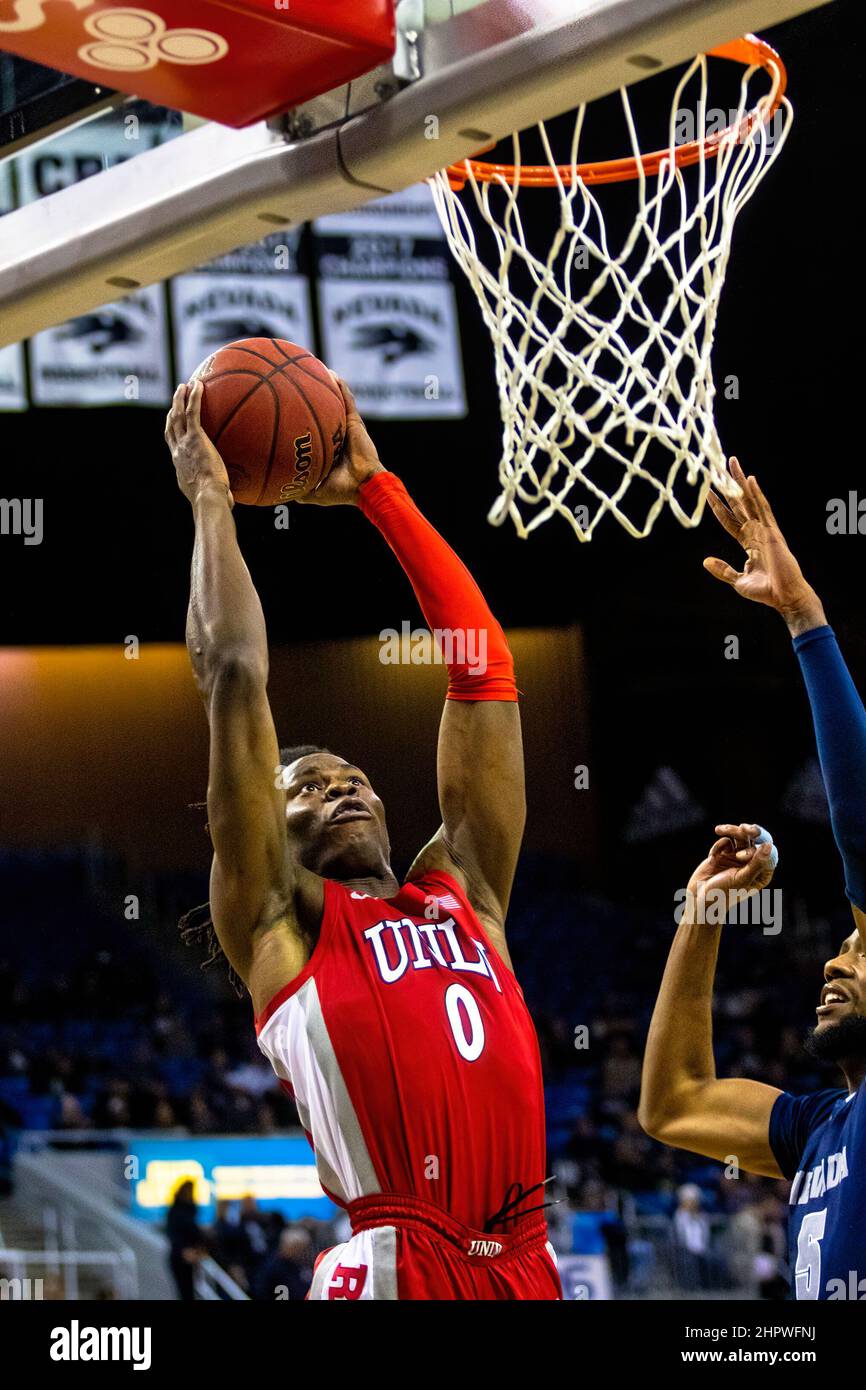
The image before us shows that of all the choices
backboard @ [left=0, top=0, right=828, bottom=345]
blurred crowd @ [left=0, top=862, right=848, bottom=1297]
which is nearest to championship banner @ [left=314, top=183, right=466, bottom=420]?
blurred crowd @ [left=0, top=862, right=848, bottom=1297]

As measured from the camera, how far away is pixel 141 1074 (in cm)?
1008

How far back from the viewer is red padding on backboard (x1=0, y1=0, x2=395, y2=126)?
116 inches

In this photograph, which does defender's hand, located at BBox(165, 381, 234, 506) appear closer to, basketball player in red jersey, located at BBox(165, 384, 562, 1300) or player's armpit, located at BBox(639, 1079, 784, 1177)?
basketball player in red jersey, located at BBox(165, 384, 562, 1300)

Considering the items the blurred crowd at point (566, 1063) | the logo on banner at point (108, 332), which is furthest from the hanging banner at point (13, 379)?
the blurred crowd at point (566, 1063)

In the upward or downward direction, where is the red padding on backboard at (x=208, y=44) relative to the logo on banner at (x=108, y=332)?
downward

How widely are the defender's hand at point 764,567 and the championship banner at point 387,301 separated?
727cm

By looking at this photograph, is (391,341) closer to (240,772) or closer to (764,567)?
(764,567)

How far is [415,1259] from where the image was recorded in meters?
2.78

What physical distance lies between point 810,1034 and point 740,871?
1.31ft

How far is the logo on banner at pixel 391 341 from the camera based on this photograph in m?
10.7

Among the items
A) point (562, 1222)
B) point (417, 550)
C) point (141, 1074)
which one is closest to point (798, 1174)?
point (417, 550)

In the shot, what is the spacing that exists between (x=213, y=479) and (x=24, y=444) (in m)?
8.65

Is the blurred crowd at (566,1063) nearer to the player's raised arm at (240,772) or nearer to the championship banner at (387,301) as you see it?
the championship banner at (387,301)

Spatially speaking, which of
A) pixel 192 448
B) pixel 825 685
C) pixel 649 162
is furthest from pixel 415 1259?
pixel 649 162
